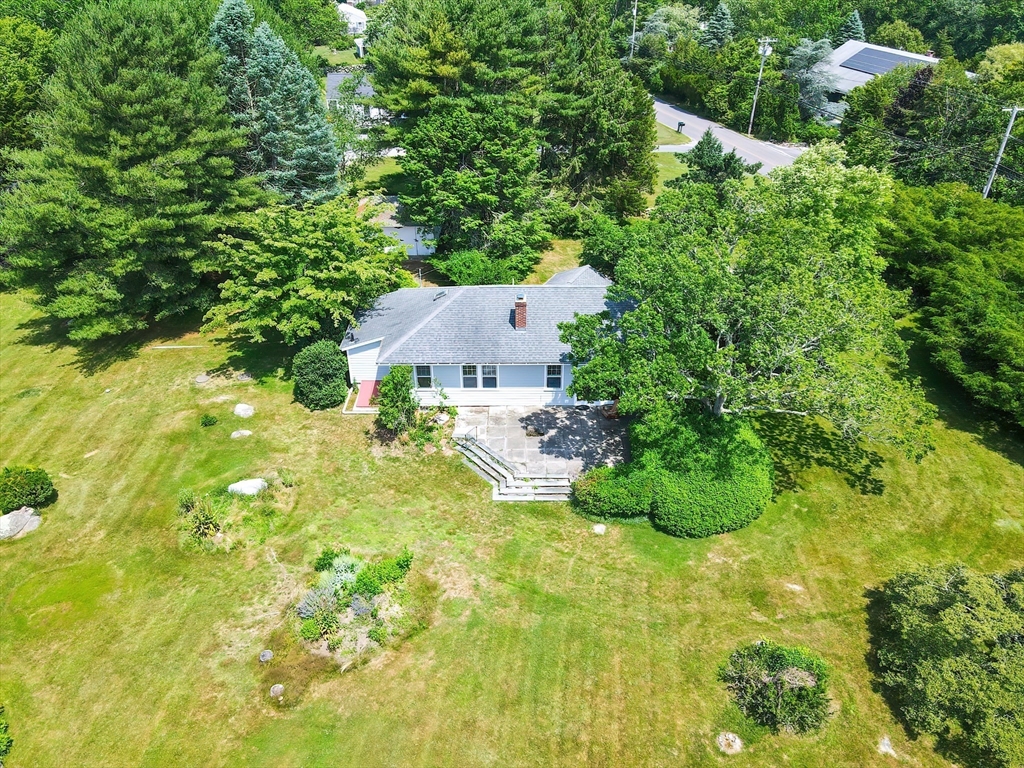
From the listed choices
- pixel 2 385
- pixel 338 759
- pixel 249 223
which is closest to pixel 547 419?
pixel 338 759

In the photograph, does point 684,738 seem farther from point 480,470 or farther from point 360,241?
point 360,241

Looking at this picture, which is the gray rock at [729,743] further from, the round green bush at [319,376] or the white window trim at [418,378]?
the round green bush at [319,376]

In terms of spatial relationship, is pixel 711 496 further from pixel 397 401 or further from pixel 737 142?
pixel 737 142

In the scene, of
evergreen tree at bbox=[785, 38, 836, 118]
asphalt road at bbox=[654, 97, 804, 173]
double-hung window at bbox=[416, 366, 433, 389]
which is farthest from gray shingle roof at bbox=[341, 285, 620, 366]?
evergreen tree at bbox=[785, 38, 836, 118]

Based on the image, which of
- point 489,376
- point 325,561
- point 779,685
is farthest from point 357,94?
point 779,685

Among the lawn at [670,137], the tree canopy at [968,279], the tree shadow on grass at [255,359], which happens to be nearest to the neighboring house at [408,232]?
the tree shadow on grass at [255,359]

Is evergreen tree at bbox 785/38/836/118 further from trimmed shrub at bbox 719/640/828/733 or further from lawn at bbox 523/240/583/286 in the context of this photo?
trimmed shrub at bbox 719/640/828/733
